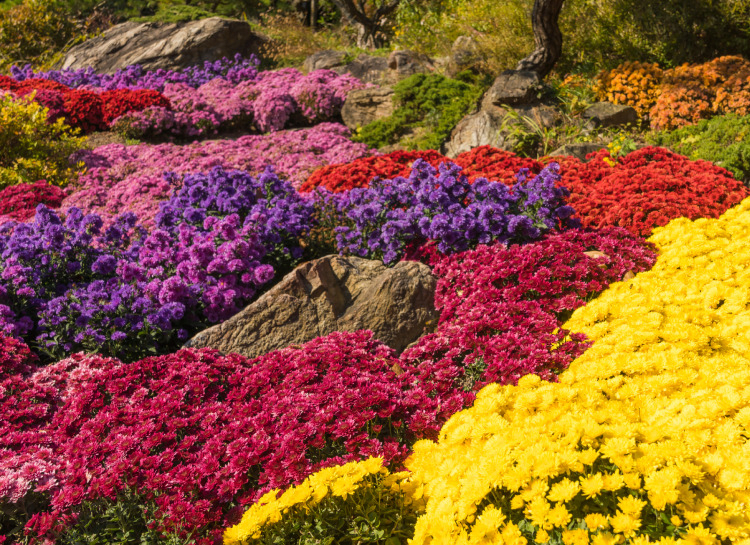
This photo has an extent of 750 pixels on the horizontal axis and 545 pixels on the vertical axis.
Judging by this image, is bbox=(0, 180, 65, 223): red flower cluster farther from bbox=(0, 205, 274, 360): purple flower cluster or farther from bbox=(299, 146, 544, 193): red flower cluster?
bbox=(299, 146, 544, 193): red flower cluster

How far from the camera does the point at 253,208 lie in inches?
200

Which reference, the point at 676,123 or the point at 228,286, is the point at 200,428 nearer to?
the point at 228,286

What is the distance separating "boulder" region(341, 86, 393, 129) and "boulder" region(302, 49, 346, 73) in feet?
11.1

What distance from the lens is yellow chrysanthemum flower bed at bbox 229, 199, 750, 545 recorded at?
5.81 ft

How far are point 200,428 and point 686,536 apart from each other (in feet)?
8.71

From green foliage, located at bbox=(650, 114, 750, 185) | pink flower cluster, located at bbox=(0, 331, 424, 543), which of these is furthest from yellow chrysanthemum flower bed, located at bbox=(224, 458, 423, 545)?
green foliage, located at bbox=(650, 114, 750, 185)

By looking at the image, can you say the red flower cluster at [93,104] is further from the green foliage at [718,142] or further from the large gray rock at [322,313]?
the green foliage at [718,142]

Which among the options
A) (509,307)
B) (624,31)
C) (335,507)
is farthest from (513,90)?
(335,507)

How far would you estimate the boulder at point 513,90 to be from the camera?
944 cm

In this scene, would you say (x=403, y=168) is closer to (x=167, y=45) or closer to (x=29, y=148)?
(x=29, y=148)

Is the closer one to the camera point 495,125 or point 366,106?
point 495,125

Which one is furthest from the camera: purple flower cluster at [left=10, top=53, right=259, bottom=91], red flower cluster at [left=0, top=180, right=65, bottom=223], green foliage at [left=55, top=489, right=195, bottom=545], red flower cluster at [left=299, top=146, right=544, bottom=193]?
purple flower cluster at [left=10, top=53, right=259, bottom=91]

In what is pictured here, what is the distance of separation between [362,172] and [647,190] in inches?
142

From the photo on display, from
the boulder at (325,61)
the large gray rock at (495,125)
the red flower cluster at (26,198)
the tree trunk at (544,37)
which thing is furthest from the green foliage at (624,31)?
the red flower cluster at (26,198)
